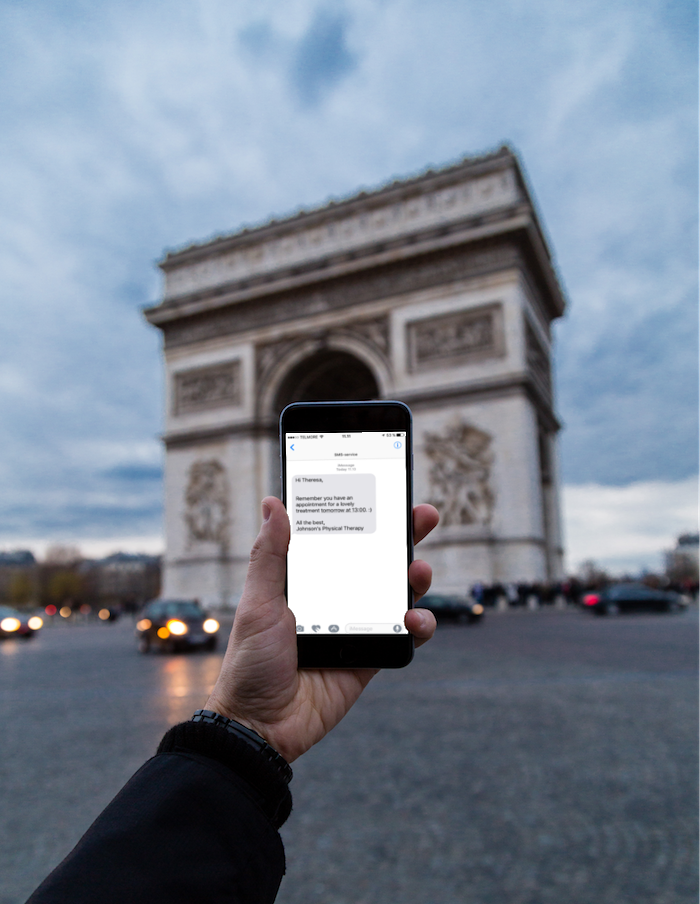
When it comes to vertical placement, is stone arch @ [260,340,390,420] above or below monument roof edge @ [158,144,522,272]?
below

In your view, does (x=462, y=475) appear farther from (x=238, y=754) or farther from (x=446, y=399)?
(x=238, y=754)

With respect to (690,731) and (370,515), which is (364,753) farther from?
(370,515)

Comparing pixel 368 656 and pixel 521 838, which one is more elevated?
→ pixel 368 656

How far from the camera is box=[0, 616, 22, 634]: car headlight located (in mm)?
20141

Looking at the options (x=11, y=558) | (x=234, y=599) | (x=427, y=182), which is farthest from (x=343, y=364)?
(x=11, y=558)

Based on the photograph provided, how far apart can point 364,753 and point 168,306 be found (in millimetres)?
24875

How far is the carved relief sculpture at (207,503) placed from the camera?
82.5 ft

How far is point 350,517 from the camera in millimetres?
1623

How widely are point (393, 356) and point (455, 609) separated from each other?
9.40 m

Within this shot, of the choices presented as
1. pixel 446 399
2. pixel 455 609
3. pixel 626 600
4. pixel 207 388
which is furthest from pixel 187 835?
pixel 207 388

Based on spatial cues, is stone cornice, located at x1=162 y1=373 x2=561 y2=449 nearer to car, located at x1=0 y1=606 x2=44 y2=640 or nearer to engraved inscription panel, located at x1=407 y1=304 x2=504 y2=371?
Answer: engraved inscription panel, located at x1=407 y1=304 x2=504 y2=371

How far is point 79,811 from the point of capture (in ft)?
11.5

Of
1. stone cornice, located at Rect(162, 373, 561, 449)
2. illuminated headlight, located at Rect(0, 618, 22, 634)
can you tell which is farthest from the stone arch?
illuminated headlight, located at Rect(0, 618, 22, 634)

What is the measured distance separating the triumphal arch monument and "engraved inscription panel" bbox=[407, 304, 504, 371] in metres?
0.06
